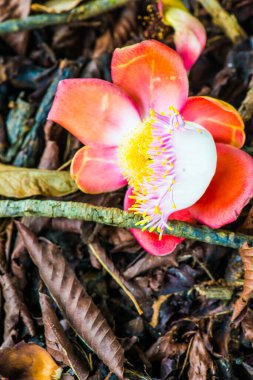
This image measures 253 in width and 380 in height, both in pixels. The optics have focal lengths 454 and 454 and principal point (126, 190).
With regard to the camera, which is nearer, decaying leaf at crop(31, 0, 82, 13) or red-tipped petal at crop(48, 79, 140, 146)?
red-tipped petal at crop(48, 79, 140, 146)

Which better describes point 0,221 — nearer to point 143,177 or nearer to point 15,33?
point 143,177

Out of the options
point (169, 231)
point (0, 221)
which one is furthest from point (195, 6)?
point (0, 221)

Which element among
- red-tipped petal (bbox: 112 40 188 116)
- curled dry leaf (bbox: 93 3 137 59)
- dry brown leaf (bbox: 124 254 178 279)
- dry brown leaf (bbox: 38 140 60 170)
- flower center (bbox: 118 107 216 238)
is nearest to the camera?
flower center (bbox: 118 107 216 238)

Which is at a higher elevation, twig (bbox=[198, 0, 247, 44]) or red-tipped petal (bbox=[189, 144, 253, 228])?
twig (bbox=[198, 0, 247, 44])

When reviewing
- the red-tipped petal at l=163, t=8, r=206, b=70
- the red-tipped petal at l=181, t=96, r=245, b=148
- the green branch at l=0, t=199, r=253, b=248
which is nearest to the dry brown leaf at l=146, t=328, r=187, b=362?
the green branch at l=0, t=199, r=253, b=248

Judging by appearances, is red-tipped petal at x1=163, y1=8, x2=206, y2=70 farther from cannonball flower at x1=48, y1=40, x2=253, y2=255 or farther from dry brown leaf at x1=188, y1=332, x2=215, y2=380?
dry brown leaf at x1=188, y1=332, x2=215, y2=380

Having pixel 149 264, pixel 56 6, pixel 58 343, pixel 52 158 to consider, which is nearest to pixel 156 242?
pixel 149 264

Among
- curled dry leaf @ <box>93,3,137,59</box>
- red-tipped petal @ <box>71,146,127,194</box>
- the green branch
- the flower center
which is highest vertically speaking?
curled dry leaf @ <box>93,3,137,59</box>

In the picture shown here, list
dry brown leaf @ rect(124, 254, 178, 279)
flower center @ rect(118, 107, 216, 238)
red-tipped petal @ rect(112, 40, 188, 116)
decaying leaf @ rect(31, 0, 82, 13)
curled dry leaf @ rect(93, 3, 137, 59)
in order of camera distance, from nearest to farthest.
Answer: flower center @ rect(118, 107, 216, 238)
red-tipped petal @ rect(112, 40, 188, 116)
dry brown leaf @ rect(124, 254, 178, 279)
decaying leaf @ rect(31, 0, 82, 13)
curled dry leaf @ rect(93, 3, 137, 59)

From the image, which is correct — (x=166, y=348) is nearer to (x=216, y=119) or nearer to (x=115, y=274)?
(x=115, y=274)
